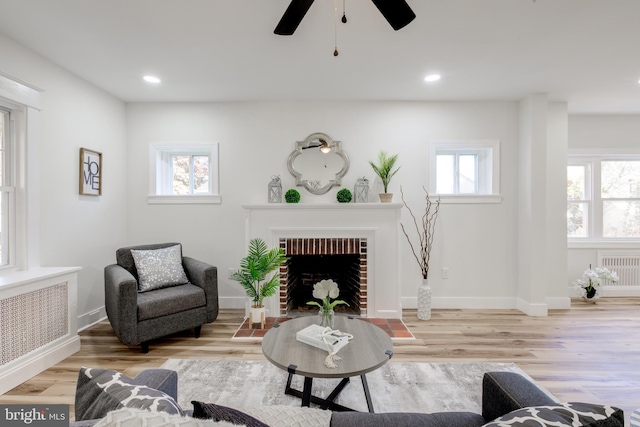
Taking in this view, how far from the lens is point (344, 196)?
3.65 metres

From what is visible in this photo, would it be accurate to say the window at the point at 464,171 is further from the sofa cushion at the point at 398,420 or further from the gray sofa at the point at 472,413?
the sofa cushion at the point at 398,420

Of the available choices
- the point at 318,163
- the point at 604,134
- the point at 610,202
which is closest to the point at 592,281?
the point at 610,202

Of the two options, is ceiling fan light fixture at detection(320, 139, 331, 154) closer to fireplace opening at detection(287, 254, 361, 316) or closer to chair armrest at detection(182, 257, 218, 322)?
fireplace opening at detection(287, 254, 361, 316)

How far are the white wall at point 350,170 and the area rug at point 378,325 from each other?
0.64 m

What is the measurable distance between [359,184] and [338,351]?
229cm

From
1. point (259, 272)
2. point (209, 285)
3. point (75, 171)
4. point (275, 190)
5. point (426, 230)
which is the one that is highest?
point (75, 171)

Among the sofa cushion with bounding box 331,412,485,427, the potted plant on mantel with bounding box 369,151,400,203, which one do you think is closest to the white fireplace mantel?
the potted plant on mantel with bounding box 369,151,400,203

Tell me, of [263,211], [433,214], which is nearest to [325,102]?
[263,211]

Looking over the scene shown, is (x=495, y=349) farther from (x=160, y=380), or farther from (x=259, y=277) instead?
(x=160, y=380)

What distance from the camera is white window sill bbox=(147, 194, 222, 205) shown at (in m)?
3.86

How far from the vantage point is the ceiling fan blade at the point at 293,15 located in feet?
5.13

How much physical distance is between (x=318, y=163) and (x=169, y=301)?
88.5 inches

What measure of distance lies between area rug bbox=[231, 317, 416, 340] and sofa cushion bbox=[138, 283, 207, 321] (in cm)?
50

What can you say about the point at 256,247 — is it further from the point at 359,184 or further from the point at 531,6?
the point at 531,6
